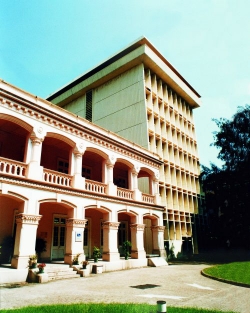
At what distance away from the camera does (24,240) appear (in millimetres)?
11977

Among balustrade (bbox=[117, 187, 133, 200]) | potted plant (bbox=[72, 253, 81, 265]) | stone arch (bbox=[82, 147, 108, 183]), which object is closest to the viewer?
potted plant (bbox=[72, 253, 81, 265])

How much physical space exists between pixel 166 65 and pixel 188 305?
27.5 m

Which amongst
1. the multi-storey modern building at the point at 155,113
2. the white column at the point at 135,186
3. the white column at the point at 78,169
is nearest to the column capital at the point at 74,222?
the white column at the point at 78,169

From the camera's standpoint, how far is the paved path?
7723mm

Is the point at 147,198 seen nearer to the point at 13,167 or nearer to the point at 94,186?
the point at 94,186

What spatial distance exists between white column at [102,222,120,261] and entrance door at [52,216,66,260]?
2820mm

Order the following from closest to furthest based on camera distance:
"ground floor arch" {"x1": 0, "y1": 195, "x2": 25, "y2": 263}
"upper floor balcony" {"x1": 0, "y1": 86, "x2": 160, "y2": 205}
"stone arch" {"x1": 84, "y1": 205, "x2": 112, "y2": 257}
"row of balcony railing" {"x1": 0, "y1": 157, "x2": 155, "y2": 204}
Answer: "row of balcony railing" {"x1": 0, "y1": 157, "x2": 155, "y2": 204}
"upper floor balcony" {"x1": 0, "y1": 86, "x2": 160, "y2": 205}
"ground floor arch" {"x1": 0, "y1": 195, "x2": 25, "y2": 263}
"stone arch" {"x1": 84, "y1": 205, "x2": 112, "y2": 257}

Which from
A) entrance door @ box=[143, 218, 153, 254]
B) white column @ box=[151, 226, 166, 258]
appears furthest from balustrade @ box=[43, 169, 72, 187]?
entrance door @ box=[143, 218, 153, 254]

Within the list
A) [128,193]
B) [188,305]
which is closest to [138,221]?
[128,193]

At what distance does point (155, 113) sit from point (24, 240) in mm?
20101

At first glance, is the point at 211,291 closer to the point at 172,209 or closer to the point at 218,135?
the point at 172,209

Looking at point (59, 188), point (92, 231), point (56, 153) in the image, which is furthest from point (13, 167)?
point (92, 231)

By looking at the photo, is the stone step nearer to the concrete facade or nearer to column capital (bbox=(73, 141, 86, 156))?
the concrete facade

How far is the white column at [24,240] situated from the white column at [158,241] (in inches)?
443
